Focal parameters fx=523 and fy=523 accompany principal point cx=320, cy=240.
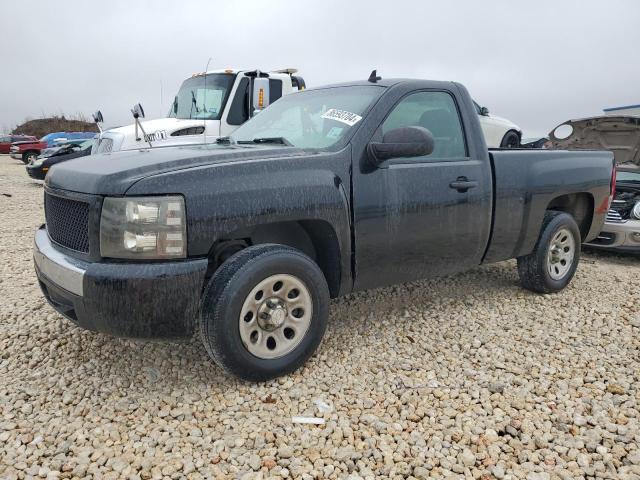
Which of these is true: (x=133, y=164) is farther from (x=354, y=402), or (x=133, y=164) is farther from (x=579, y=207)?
(x=579, y=207)

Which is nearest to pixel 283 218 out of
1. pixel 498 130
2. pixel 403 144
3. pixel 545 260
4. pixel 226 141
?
pixel 403 144

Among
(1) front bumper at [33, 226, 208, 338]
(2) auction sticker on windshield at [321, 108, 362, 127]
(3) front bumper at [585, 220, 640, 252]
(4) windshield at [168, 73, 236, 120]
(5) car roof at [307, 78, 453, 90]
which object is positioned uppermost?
(4) windshield at [168, 73, 236, 120]

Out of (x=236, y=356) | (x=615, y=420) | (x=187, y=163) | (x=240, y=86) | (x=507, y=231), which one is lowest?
(x=615, y=420)

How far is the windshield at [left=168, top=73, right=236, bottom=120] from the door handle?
5.93m

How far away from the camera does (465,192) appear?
379 centimetres

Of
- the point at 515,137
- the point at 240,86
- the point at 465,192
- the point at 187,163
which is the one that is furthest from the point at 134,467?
the point at 515,137

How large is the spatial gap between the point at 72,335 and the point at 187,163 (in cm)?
169

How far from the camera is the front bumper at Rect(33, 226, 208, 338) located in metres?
2.57

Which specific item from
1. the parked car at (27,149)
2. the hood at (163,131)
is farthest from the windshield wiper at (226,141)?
the parked car at (27,149)

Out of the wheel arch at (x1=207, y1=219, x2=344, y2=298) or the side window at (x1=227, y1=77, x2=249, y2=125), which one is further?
the side window at (x1=227, y1=77, x2=249, y2=125)

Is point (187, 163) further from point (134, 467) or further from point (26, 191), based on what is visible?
point (26, 191)

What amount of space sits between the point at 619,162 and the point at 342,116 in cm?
605

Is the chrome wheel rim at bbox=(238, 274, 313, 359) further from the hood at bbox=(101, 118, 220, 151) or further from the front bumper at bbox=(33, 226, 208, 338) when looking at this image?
the hood at bbox=(101, 118, 220, 151)

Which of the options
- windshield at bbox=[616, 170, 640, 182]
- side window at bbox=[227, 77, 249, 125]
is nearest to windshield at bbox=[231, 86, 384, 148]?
side window at bbox=[227, 77, 249, 125]
